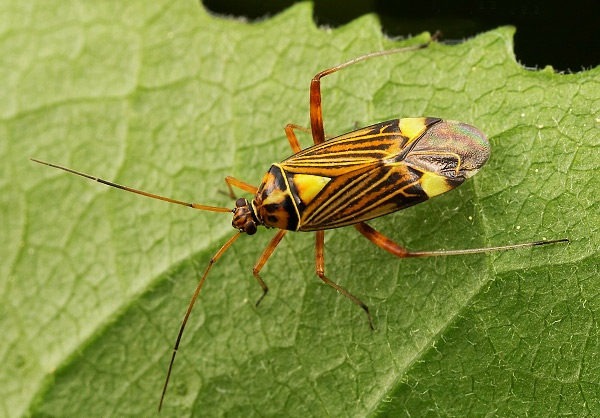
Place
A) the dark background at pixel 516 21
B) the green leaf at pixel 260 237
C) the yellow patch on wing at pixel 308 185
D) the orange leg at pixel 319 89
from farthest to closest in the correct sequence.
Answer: the orange leg at pixel 319 89 < the yellow patch on wing at pixel 308 185 < the dark background at pixel 516 21 < the green leaf at pixel 260 237

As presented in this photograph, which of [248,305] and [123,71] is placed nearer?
[248,305]

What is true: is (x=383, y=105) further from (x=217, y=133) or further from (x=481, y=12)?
(x=217, y=133)

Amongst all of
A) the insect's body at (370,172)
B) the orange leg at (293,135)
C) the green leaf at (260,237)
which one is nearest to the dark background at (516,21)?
the green leaf at (260,237)

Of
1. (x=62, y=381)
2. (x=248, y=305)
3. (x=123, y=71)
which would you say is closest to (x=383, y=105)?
(x=248, y=305)

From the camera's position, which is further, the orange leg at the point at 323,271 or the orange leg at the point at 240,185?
the orange leg at the point at 240,185

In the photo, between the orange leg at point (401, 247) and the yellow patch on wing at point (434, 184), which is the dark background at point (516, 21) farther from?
the orange leg at point (401, 247)

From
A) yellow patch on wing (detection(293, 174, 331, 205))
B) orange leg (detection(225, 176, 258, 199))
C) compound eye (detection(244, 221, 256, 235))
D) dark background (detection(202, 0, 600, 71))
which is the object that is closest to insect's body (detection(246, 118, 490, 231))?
yellow patch on wing (detection(293, 174, 331, 205))

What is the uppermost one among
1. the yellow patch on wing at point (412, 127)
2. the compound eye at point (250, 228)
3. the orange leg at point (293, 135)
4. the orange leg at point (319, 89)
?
the orange leg at point (319, 89)

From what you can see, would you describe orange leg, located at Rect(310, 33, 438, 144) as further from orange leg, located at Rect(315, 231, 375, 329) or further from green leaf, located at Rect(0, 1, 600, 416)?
orange leg, located at Rect(315, 231, 375, 329)
